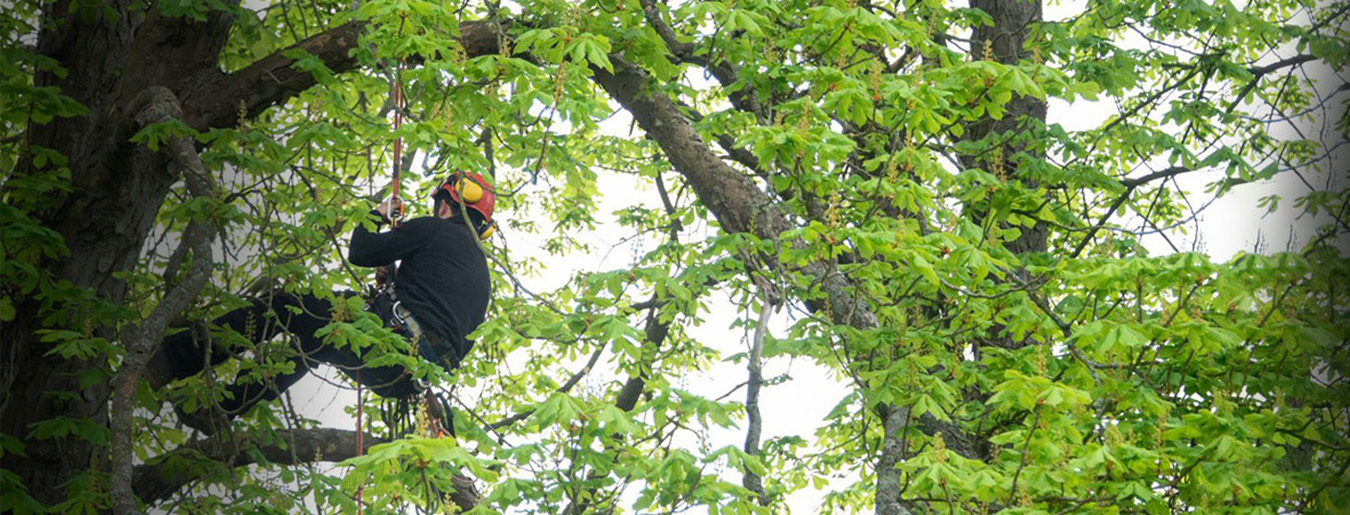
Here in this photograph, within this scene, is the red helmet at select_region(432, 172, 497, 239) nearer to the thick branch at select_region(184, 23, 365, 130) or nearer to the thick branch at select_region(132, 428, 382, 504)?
the thick branch at select_region(184, 23, 365, 130)

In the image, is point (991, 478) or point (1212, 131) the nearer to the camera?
point (991, 478)

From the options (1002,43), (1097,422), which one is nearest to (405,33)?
(1097,422)

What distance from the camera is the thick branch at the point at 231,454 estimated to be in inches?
168

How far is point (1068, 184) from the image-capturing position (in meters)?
4.31

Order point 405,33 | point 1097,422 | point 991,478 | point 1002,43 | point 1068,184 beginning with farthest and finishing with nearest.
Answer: point 1002,43 < point 1068,184 < point 405,33 < point 1097,422 < point 991,478

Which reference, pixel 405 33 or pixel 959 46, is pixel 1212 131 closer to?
pixel 959 46

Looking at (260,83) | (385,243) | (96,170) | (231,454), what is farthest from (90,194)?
(385,243)

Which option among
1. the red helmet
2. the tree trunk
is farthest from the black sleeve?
the tree trunk

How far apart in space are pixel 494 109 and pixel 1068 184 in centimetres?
181

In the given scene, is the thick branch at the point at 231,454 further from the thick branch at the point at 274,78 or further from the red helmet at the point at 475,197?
the thick branch at the point at 274,78

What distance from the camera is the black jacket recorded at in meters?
4.36

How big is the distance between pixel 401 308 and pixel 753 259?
1153 millimetres

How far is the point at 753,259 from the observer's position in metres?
4.02

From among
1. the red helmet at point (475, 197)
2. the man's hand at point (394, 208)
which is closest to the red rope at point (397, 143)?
the man's hand at point (394, 208)
